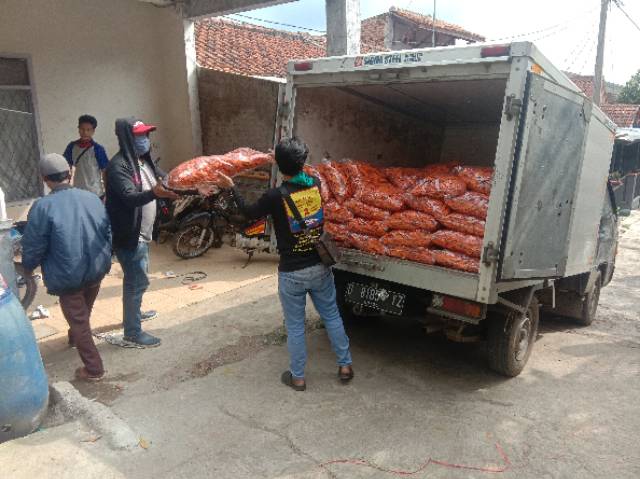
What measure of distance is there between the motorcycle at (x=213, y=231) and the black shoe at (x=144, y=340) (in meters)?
2.54

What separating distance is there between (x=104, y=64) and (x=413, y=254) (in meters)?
6.17

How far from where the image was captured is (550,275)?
381 cm

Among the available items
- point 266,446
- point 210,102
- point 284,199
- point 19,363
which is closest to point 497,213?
point 284,199

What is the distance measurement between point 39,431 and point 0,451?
0.25 m

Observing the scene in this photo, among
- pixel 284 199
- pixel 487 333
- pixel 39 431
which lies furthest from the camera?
pixel 487 333

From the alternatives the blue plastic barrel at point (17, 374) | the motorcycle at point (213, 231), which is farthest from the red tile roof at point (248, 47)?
the blue plastic barrel at point (17, 374)

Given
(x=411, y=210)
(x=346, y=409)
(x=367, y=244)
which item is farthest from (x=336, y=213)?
(x=346, y=409)

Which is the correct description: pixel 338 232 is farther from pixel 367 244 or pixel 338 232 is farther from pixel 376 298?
pixel 376 298

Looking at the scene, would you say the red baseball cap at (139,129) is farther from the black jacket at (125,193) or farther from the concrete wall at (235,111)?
the concrete wall at (235,111)

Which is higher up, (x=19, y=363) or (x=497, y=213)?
(x=497, y=213)

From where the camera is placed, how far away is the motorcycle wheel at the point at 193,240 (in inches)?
275

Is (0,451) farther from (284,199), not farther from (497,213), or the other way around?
(497,213)

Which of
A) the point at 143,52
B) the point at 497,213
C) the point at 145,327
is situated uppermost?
the point at 143,52

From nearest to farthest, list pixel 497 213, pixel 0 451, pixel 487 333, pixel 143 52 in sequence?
pixel 0 451
pixel 497 213
pixel 487 333
pixel 143 52
